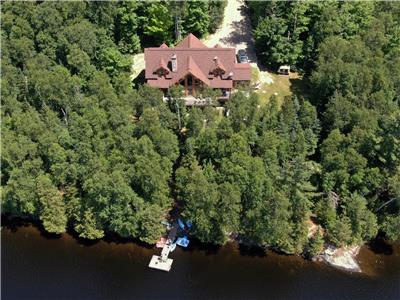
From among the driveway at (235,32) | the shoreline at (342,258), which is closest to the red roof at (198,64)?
the driveway at (235,32)

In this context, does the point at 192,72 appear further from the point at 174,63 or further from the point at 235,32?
the point at 235,32

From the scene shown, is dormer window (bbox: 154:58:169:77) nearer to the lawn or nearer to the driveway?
the driveway

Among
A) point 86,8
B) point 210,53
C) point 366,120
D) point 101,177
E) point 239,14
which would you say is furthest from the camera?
point 239,14

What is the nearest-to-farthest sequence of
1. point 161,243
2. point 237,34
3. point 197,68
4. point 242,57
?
point 161,243
point 197,68
point 242,57
point 237,34

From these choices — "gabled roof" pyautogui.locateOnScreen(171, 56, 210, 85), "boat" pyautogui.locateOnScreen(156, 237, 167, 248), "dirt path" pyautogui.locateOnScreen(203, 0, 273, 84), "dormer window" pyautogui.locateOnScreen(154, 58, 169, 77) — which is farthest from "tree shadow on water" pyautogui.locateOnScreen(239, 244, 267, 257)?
"dirt path" pyautogui.locateOnScreen(203, 0, 273, 84)

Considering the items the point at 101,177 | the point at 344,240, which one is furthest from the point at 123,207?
the point at 344,240

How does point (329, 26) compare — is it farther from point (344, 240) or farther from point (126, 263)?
point (126, 263)

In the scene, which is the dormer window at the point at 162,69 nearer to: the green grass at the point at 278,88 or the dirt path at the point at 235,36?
the dirt path at the point at 235,36

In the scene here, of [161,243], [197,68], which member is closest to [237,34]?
[197,68]
